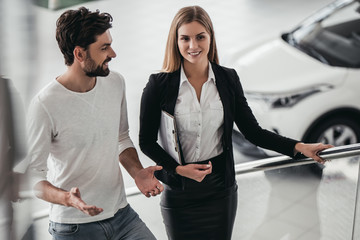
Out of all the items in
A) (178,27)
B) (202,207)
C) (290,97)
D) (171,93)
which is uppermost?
(178,27)

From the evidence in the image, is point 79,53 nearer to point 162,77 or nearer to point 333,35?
point 162,77

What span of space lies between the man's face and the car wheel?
2.37 metres

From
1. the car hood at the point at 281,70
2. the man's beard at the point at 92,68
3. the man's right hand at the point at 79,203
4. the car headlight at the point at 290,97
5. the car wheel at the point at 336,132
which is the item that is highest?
the man's beard at the point at 92,68

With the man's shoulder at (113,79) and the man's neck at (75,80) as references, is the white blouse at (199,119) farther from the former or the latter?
the man's neck at (75,80)

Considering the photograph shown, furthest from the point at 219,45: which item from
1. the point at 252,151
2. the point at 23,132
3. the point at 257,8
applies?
the point at 23,132

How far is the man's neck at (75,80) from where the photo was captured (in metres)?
1.58

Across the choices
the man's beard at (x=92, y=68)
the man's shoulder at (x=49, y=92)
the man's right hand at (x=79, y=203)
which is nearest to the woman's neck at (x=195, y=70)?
the man's beard at (x=92, y=68)

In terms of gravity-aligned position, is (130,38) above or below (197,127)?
above

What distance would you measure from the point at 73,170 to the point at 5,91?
1.12 metres

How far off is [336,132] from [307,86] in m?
0.38

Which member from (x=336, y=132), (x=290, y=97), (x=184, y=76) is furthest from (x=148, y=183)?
Answer: (x=336, y=132)

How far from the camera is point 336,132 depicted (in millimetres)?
3764

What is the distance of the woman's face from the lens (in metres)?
1.74

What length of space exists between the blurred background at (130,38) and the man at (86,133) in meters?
0.09
